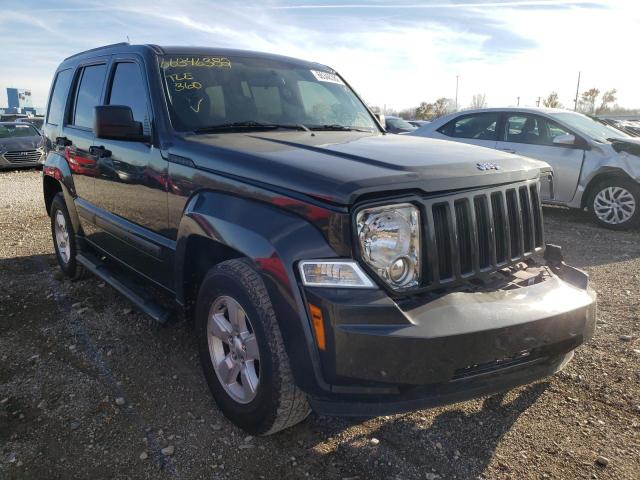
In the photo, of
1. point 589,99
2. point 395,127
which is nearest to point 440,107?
point 589,99

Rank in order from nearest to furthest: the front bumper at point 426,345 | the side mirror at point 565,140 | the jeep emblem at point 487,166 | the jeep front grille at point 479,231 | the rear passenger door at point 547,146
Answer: the front bumper at point 426,345, the jeep front grille at point 479,231, the jeep emblem at point 487,166, the side mirror at point 565,140, the rear passenger door at point 547,146

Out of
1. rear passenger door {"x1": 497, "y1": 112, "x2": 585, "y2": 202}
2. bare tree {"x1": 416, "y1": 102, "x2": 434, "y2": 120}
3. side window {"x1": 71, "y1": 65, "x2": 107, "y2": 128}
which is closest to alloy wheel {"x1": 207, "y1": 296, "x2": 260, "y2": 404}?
side window {"x1": 71, "y1": 65, "x2": 107, "y2": 128}

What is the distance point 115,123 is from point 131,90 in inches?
24.3

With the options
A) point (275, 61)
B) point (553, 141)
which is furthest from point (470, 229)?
point (553, 141)

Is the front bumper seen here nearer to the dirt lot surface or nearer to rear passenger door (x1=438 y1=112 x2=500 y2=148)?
the dirt lot surface

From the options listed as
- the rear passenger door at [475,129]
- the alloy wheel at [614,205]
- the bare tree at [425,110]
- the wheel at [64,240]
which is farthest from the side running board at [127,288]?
the bare tree at [425,110]

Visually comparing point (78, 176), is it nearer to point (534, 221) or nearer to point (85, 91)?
point (85, 91)

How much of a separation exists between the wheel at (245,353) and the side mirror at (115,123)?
1.16 m

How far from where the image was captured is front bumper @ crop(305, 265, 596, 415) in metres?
1.98

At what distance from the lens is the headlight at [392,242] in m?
2.12

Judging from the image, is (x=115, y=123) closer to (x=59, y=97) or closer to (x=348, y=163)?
(x=348, y=163)

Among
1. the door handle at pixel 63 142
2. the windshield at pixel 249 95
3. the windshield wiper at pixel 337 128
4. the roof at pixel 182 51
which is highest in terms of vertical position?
the roof at pixel 182 51

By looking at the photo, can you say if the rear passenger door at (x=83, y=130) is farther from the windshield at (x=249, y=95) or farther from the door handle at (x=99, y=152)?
the windshield at (x=249, y=95)

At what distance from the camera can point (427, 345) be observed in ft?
6.48
